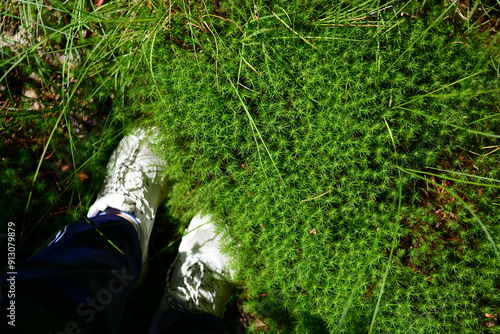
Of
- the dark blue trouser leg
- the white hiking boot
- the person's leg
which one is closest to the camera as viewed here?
the dark blue trouser leg

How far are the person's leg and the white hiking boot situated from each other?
0.32m

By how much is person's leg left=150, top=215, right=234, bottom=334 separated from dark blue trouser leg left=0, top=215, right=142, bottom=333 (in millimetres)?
399

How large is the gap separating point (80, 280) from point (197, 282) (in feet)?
3.16

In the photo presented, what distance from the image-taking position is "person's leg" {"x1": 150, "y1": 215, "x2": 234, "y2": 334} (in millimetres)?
2400

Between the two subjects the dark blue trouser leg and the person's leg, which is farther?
the person's leg

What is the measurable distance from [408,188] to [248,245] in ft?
4.02

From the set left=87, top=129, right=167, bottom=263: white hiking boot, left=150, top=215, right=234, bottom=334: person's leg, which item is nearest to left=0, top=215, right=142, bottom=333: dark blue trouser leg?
left=87, top=129, right=167, bottom=263: white hiking boot

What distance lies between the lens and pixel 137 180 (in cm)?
275

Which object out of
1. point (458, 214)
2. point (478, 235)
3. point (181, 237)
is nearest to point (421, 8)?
point (458, 214)

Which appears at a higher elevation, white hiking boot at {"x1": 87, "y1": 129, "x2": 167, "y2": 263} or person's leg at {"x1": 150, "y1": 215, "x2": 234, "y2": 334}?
white hiking boot at {"x1": 87, "y1": 129, "x2": 167, "y2": 263}

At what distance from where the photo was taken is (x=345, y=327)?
7.77ft

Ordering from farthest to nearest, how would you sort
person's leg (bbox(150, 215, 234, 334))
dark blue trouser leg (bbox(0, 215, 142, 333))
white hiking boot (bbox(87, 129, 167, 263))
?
white hiking boot (bbox(87, 129, 167, 263)), person's leg (bbox(150, 215, 234, 334)), dark blue trouser leg (bbox(0, 215, 142, 333))

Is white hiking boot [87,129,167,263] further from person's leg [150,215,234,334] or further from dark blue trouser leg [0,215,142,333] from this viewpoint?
person's leg [150,215,234,334]

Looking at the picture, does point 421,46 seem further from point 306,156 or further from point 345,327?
point 345,327
